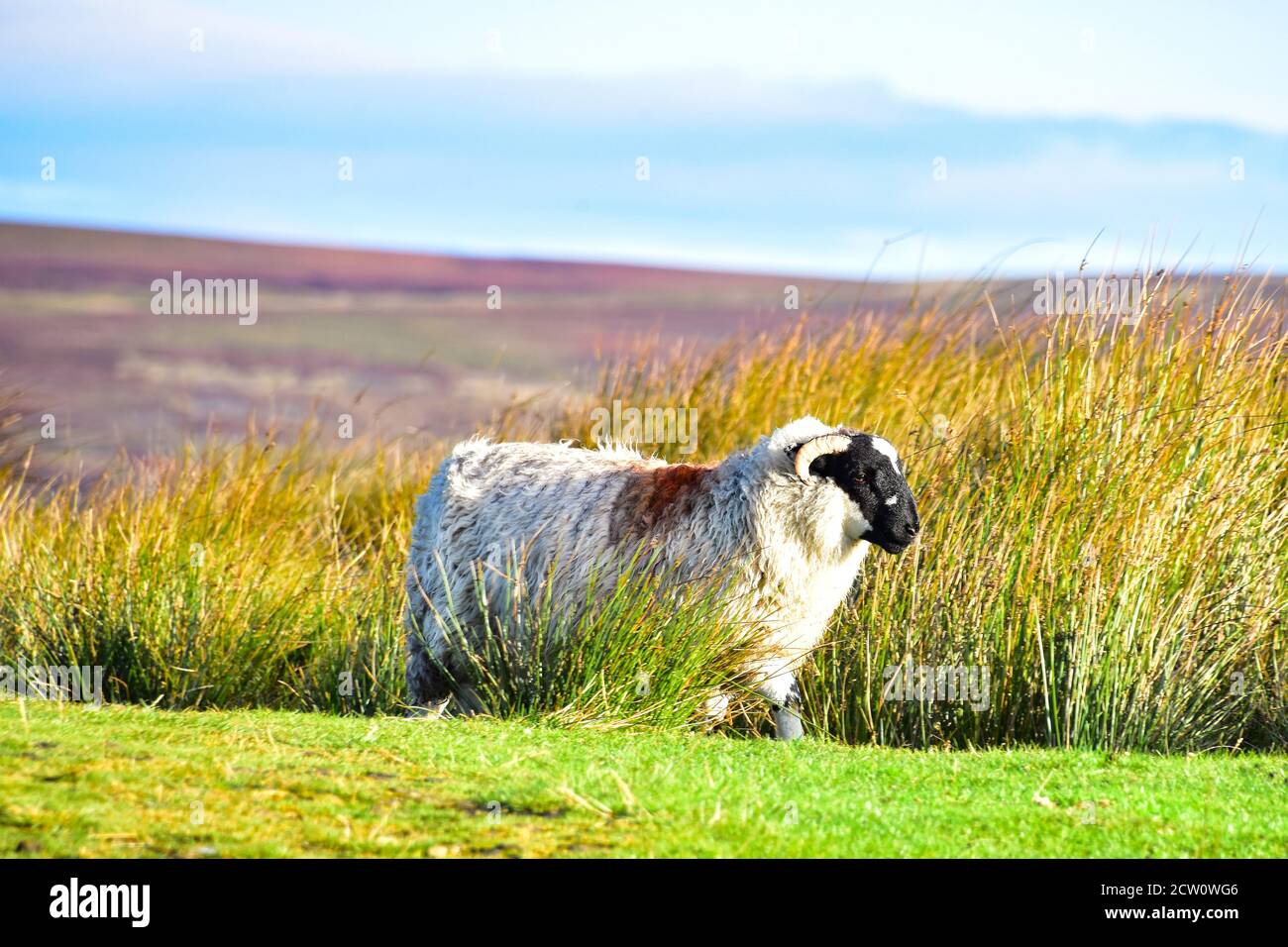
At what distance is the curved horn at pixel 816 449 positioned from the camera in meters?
9.07

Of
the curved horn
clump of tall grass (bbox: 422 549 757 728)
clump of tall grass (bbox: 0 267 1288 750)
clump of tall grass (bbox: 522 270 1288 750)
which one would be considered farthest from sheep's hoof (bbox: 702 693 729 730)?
the curved horn

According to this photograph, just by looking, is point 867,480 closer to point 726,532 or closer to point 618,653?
point 726,532

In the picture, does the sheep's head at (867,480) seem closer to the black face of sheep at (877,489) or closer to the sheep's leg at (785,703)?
the black face of sheep at (877,489)

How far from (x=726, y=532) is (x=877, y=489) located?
3.26ft

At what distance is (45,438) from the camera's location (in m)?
14.2

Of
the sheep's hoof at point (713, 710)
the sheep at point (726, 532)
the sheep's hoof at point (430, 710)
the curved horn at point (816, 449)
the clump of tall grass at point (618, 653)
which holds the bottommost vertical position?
the sheep's hoof at point (430, 710)

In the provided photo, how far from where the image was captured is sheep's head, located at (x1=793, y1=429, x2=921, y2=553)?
8.95 metres

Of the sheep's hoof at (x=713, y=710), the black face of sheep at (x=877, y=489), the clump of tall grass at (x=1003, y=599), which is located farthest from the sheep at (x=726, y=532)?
the clump of tall grass at (x=1003, y=599)

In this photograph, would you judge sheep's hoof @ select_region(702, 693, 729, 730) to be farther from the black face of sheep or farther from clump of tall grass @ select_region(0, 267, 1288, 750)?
the black face of sheep

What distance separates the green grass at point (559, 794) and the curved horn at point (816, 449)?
177 cm

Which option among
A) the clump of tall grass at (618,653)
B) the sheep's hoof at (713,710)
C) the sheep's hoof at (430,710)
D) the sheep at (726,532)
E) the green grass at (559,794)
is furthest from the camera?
the sheep's hoof at (430,710)

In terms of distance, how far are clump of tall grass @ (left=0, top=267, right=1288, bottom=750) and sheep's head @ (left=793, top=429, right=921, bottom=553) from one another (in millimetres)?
725
